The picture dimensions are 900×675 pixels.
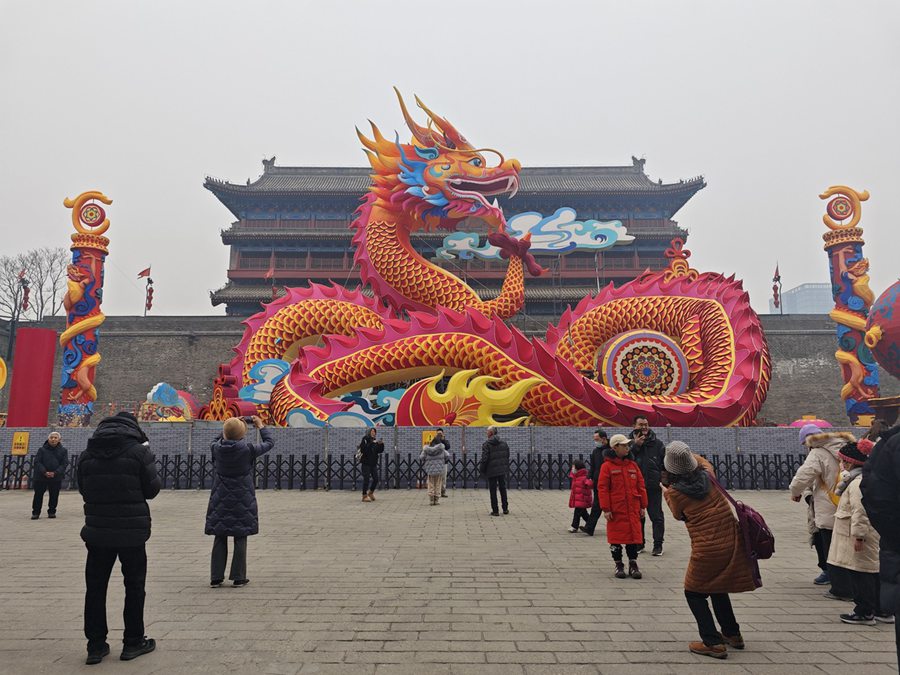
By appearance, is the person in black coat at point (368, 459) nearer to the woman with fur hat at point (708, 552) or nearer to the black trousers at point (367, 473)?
the black trousers at point (367, 473)

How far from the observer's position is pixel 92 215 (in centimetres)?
1633

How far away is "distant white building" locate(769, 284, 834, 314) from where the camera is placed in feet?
474

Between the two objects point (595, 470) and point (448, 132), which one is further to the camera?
point (448, 132)

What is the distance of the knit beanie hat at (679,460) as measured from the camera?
123 inches

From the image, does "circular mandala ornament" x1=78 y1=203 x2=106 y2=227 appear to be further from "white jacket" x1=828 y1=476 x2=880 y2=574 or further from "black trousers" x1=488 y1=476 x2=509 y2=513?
"white jacket" x1=828 y1=476 x2=880 y2=574

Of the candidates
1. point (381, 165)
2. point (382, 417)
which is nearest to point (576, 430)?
point (382, 417)

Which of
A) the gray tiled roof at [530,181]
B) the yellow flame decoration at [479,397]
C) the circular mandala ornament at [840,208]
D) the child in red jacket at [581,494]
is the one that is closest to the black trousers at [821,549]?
the child in red jacket at [581,494]

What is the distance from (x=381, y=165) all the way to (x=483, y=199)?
266 centimetres

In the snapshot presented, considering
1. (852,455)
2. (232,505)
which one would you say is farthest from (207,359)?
(852,455)

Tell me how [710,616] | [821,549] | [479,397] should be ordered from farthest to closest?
[479,397], [821,549], [710,616]

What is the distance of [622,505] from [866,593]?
1.54m

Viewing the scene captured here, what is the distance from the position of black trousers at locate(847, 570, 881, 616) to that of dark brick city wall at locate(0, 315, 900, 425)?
77.9ft

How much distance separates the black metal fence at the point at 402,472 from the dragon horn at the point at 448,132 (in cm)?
774

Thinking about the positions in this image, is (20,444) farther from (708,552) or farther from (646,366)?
(708,552)
